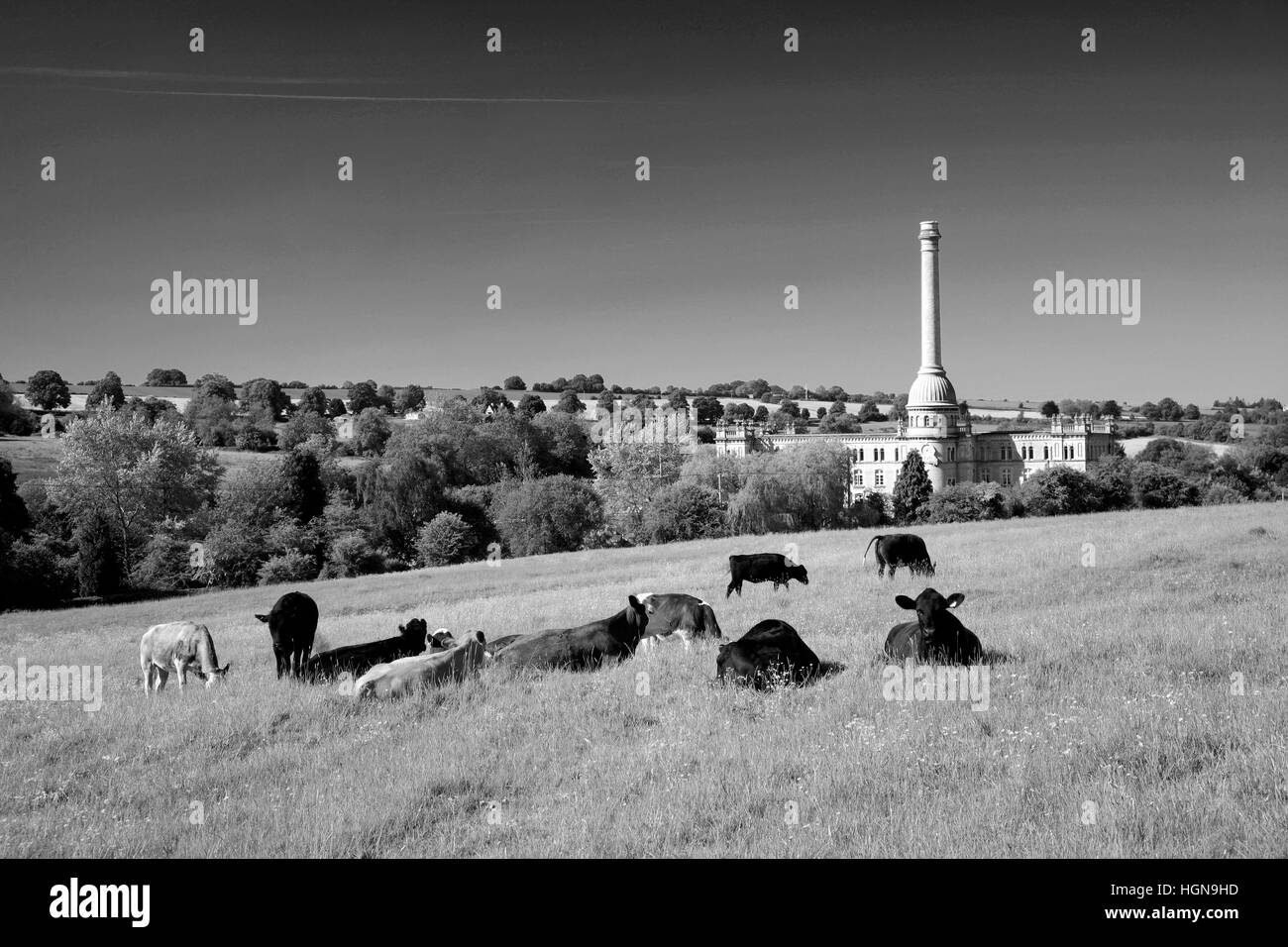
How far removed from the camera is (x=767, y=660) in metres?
11.3

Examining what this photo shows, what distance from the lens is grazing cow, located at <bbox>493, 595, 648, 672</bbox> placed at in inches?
518

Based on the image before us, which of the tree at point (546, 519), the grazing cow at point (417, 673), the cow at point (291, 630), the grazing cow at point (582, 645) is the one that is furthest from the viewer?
the tree at point (546, 519)

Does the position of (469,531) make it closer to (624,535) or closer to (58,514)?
(624,535)

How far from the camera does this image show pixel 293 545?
6844 centimetres

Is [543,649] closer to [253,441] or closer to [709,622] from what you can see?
[709,622]

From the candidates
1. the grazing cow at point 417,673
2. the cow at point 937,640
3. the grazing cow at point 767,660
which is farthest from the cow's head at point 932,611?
the grazing cow at point 417,673

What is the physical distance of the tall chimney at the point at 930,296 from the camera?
17538 cm

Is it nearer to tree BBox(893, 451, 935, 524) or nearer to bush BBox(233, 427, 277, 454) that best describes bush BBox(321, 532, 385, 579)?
bush BBox(233, 427, 277, 454)

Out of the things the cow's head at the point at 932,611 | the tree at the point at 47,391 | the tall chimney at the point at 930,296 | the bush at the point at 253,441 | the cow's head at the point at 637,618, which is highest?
the tall chimney at the point at 930,296

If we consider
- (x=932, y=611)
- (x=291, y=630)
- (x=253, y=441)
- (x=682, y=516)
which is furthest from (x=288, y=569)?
(x=253, y=441)

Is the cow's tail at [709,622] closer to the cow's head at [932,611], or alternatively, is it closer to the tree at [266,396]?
the cow's head at [932,611]

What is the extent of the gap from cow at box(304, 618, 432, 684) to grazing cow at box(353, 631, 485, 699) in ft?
4.09

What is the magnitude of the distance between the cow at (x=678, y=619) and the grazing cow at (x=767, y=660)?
2.59m
